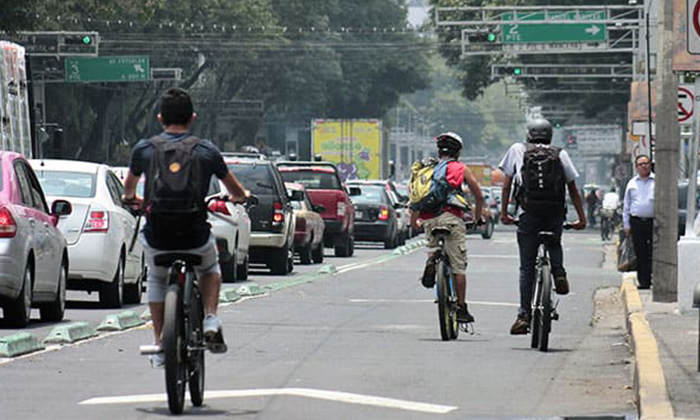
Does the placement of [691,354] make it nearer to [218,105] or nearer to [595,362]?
[595,362]

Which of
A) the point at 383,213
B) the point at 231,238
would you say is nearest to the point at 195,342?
the point at 231,238

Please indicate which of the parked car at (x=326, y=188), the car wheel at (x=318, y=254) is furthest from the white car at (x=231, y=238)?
the parked car at (x=326, y=188)

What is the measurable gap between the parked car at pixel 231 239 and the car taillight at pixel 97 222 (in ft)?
14.0

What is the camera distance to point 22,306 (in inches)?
667

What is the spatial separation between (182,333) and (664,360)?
12.3ft

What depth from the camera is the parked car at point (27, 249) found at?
16.5 metres

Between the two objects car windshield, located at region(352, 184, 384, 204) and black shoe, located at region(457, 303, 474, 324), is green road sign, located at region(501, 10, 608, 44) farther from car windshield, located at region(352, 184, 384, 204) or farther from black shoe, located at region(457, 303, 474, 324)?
black shoe, located at region(457, 303, 474, 324)

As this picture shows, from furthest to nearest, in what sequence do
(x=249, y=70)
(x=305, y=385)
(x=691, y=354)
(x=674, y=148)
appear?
1. (x=249, y=70)
2. (x=674, y=148)
3. (x=691, y=354)
4. (x=305, y=385)

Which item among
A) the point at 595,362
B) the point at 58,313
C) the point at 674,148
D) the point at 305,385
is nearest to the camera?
the point at 305,385

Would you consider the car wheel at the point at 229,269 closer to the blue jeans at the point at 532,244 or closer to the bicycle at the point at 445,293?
the bicycle at the point at 445,293

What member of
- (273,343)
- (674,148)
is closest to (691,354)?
(273,343)

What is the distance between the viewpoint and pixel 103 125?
7462 cm

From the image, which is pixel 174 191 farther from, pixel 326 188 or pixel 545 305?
pixel 326 188

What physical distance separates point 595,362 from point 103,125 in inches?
2426
